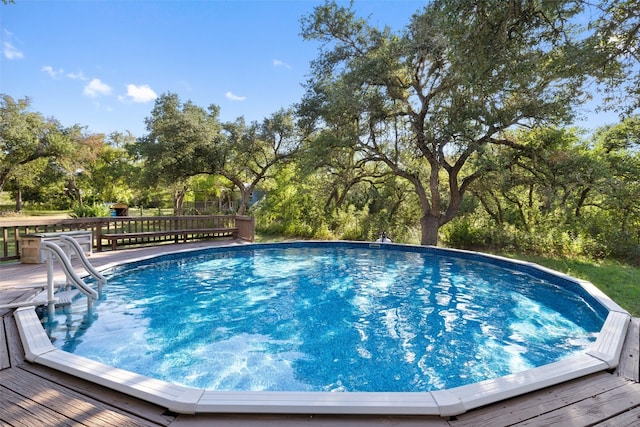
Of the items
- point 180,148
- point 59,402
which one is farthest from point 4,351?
point 180,148

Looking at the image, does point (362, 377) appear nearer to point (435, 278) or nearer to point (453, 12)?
point (435, 278)

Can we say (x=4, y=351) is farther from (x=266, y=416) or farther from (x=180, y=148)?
(x=180, y=148)

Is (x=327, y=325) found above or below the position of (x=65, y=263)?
below

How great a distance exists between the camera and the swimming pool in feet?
7.04

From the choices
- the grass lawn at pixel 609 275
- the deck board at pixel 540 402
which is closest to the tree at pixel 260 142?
the grass lawn at pixel 609 275

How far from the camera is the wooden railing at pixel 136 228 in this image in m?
6.20

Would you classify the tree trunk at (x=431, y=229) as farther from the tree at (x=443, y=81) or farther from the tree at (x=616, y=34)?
the tree at (x=616, y=34)

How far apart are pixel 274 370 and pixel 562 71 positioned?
6502 millimetres

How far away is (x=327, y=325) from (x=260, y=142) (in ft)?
35.0

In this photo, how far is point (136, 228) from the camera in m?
8.54

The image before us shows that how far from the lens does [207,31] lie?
35.7 feet

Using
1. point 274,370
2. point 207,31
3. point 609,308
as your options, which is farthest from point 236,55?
point 609,308

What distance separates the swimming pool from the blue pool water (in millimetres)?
21

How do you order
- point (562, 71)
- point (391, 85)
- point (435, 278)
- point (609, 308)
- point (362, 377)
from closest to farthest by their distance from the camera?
point (362, 377) → point (609, 308) → point (562, 71) → point (435, 278) → point (391, 85)
